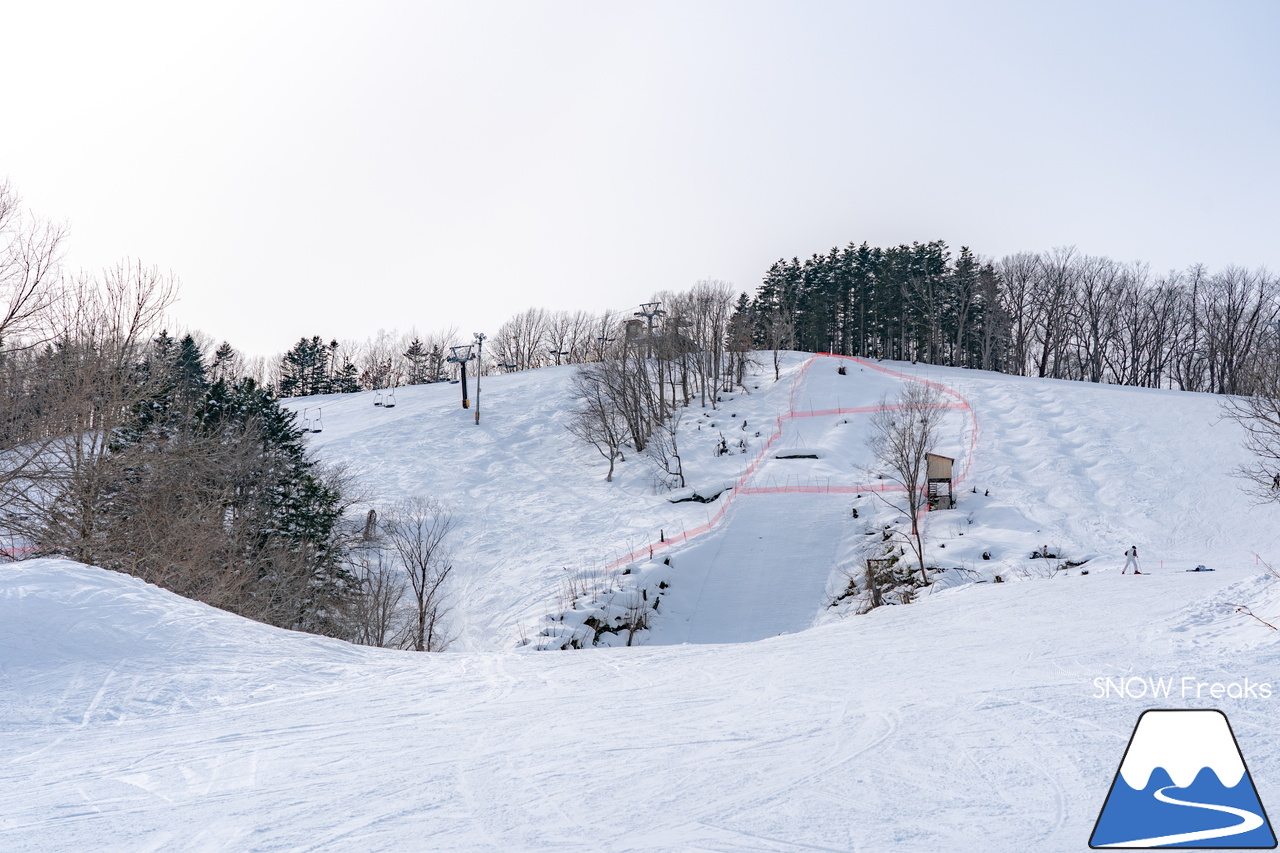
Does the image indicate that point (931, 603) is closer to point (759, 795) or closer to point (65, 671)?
point (759, 795)

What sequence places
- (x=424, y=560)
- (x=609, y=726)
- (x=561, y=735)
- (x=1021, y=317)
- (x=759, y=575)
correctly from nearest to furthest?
(x=561, y=735) < (x=609, y=726) < (x=759, y=575) < (x=424, y=560) < (x=1021, y=317)

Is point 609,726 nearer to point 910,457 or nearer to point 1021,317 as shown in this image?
point 910,457

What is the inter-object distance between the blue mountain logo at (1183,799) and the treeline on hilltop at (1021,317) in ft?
176

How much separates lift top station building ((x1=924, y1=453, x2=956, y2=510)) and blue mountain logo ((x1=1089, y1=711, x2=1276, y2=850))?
26245 mm

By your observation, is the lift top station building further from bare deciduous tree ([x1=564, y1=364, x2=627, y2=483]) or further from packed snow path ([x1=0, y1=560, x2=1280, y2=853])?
packed snow path ([x1=0, y1=560, x2=1280, y2=853])

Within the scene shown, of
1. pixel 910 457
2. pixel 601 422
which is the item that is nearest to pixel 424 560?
pixel 601 422

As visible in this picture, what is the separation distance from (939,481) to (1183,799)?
28118 mm

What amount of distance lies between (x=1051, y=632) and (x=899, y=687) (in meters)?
4.24

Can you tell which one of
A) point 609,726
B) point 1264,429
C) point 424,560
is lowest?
point 424,560

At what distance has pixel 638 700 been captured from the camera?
7363mm

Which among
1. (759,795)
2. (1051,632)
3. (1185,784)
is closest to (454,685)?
(759,795)

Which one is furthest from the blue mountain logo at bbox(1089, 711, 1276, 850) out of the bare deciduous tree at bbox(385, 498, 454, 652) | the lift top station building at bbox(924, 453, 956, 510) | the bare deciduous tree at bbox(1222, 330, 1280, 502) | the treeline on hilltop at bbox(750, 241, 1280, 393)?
the treeline on hilltop at bbox(750, 241, 1280, 393)

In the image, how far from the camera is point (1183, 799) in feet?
12.6

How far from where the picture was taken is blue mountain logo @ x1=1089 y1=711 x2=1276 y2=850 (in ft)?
12.2
